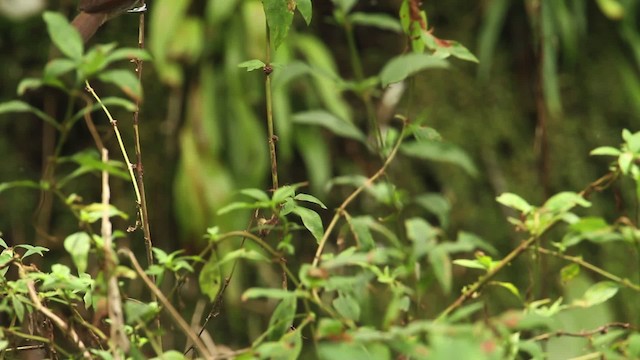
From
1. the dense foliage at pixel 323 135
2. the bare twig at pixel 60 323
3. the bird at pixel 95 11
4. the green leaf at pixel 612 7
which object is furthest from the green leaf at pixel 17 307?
the green leaf at pixel 612 7

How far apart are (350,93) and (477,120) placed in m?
0.30

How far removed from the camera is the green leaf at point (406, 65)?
0.50m

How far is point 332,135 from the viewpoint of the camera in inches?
82.5

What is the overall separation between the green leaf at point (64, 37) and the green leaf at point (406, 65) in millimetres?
158

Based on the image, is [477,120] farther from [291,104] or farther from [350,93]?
[291,104]

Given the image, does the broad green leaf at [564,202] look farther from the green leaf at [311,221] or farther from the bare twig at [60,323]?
the bare twig at [60,323]

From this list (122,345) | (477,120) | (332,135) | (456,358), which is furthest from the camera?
(477,120)

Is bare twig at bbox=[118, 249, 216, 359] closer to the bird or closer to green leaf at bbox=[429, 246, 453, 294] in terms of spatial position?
green leaf at bbox=[429, 246, 453, 294]

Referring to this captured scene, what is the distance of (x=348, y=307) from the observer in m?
0.52

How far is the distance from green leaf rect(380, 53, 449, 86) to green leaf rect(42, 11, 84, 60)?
158 millimetres

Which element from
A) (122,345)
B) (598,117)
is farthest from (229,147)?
(122,345)

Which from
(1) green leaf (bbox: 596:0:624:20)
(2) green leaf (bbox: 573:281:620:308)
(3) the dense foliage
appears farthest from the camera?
(1) green leaf (bbox: 596:0:624:20)

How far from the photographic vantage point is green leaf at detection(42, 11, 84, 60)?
0.47 m

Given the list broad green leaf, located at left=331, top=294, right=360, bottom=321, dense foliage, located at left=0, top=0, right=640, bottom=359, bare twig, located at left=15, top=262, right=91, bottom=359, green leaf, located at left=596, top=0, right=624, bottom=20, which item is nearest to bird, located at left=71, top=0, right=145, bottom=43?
bare twig, located at left=15, top=262, right=91, bottom=359
